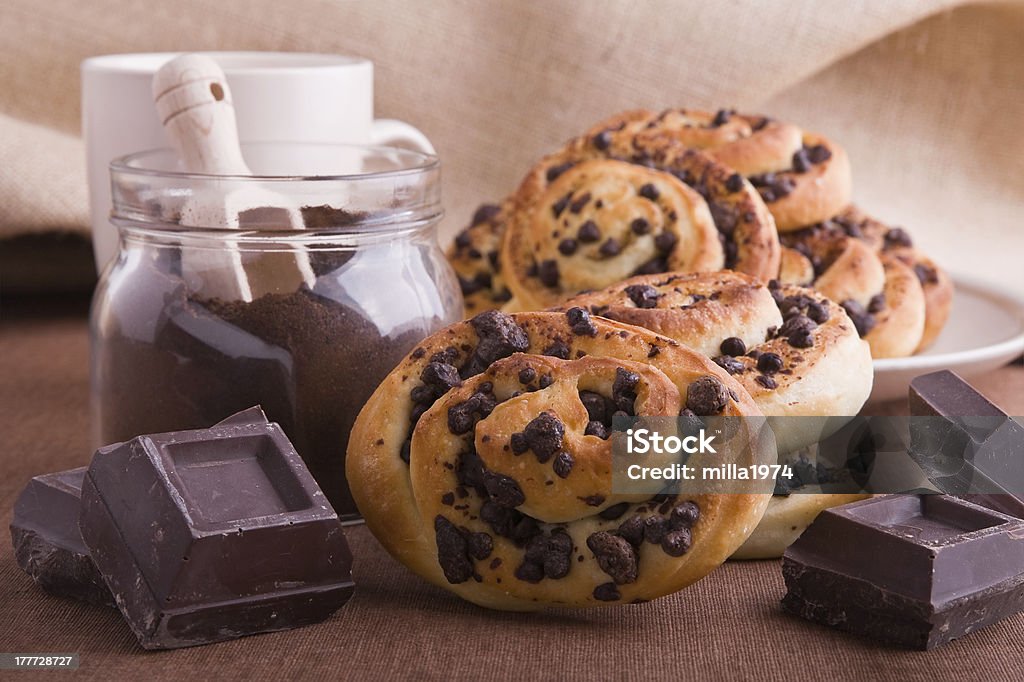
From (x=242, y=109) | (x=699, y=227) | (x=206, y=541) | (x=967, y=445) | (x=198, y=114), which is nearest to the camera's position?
(x=206, y=541)

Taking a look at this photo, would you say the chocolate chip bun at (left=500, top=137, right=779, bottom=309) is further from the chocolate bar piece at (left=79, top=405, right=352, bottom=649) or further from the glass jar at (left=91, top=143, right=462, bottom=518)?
the chocolate bar piece at (left=79, top=405, right=352, bottom=649)

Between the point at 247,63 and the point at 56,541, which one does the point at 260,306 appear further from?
the point at 247,63

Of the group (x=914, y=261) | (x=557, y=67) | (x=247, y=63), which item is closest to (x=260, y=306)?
(x=247, y=63)

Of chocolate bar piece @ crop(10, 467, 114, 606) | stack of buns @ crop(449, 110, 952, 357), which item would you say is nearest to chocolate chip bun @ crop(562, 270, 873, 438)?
stack of buns @ crop(449, 110, 952, 357)

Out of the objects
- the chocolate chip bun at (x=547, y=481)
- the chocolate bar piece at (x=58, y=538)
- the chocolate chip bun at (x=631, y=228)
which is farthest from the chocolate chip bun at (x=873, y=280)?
the chocolate bar piece at (x=58, y=538)

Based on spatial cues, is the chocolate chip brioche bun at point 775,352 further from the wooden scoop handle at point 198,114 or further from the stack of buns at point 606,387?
the wooden scoop handle at point 198,114

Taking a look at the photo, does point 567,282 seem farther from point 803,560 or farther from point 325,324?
point 803,560
